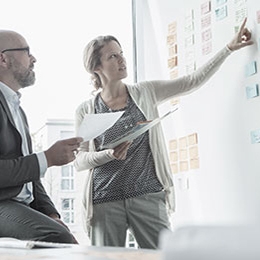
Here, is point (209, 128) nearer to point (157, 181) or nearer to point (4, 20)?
point (157, 181)

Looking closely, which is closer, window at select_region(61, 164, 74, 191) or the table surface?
the table surface

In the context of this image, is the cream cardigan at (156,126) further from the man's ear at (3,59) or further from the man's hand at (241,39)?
the man's ear at (3,59)

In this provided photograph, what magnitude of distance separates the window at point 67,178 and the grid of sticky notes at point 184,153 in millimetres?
739

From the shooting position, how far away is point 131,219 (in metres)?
2.29

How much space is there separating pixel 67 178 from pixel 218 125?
1236 millimetres

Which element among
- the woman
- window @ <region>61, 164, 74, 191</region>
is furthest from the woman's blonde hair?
window @ <region>61, 164, 74, 191</region>

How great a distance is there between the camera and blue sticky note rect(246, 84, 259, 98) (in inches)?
101

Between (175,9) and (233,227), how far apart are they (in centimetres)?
327

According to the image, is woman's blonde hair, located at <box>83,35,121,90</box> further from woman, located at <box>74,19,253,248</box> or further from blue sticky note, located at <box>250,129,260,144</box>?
blue sticky note, located at <box>250,129,260,144</box>

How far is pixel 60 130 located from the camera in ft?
12.0

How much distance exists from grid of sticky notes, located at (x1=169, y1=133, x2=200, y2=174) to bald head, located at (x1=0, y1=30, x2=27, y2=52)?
1244 mm

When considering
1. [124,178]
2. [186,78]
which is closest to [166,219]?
[124,178]

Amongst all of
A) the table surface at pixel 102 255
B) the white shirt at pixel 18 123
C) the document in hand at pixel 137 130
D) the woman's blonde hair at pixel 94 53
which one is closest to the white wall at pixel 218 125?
the document in hand at pixel 137 130

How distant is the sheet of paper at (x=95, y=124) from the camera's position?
6.29 ft
